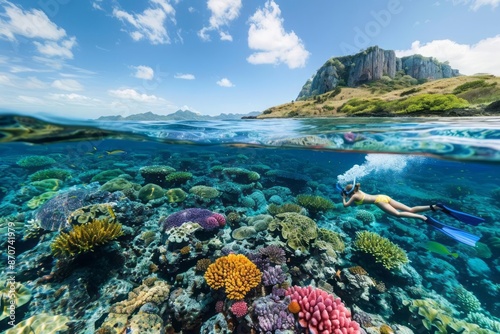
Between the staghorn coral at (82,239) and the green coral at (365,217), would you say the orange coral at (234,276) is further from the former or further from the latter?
the green coral at (365,217)

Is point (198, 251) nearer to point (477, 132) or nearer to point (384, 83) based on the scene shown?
point (477, 132)

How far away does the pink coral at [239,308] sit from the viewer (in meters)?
4.41

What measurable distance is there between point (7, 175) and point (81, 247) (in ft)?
51.1

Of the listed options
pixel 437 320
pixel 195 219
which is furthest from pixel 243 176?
pixel 437 320

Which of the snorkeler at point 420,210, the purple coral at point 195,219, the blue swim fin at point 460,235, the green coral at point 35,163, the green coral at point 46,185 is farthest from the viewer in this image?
the green coral at point 35,163

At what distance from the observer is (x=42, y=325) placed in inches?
176

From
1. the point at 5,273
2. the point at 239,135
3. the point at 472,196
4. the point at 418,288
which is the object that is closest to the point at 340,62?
the point at 472,196

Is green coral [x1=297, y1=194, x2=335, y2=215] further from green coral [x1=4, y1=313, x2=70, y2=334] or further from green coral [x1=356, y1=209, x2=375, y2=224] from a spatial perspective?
green coral [x1=4, y1=313, x2=70, y2=334]

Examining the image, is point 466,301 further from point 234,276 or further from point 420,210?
point 234,276

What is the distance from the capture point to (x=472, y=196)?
15.9 metres

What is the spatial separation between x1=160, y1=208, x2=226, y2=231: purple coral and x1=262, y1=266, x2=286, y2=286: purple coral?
107 inches

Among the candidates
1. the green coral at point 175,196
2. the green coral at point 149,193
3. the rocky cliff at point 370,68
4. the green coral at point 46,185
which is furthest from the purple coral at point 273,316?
the rocky cliff at point 370,68

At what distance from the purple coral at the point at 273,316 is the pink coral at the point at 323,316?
263 mm

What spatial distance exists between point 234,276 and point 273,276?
1.04 metres
